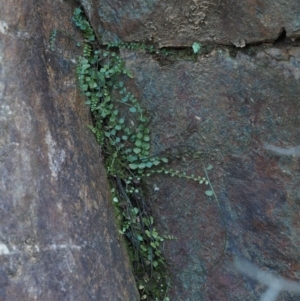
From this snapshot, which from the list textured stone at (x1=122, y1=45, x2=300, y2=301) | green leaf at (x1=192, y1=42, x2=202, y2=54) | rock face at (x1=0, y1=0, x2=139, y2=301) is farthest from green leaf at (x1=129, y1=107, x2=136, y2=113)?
green leaf at (x1=192, y1=42, x2=202, y2=54)

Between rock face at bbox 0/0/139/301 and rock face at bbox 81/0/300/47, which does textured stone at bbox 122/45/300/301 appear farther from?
rock face at bbox 0/0/139/301

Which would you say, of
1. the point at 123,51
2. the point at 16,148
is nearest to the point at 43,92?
the point at 16,148

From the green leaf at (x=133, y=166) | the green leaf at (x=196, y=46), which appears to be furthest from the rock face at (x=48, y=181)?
the green leaf at (x=196, y=46)

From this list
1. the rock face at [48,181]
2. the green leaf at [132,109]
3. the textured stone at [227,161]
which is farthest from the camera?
the green leaf at [132,109]

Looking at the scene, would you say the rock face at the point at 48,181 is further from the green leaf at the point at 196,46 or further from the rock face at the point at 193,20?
the green leaf at the point at 196,46

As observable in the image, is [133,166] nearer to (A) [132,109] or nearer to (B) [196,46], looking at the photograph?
(A) [132,109]

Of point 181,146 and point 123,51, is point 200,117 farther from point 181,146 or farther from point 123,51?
point 123,51
